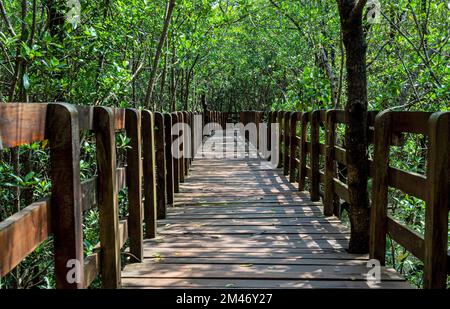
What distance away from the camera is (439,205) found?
8.32 ft

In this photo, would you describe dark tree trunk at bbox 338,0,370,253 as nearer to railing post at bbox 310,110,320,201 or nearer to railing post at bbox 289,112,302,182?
railing post at bbox 310,110,320,201

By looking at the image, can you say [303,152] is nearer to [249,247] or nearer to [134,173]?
[249,247]

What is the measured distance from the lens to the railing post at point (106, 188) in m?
2.78

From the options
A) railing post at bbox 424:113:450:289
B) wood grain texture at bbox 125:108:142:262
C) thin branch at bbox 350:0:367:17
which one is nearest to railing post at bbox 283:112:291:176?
thin branch at bbox 350:0:367:17

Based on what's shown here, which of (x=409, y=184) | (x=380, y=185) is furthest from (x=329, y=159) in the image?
(x=409, y=184)

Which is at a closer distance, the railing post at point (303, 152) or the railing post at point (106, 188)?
the railing post at point (106, 188)

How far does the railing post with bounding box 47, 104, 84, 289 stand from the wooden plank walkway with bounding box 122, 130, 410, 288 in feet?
4.26

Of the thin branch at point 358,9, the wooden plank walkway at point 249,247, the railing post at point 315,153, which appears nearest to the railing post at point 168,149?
the wooden plank walkway at point 249,247

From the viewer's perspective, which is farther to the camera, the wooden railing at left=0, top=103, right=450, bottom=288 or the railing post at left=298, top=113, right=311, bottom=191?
the railing post at left=298, top=113, right=311, bottom=191

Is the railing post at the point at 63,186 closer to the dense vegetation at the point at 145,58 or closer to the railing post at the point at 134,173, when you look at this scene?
the dense vegetation at the point at 145,58

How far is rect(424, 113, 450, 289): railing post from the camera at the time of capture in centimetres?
253

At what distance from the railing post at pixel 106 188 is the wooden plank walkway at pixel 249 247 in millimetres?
533
